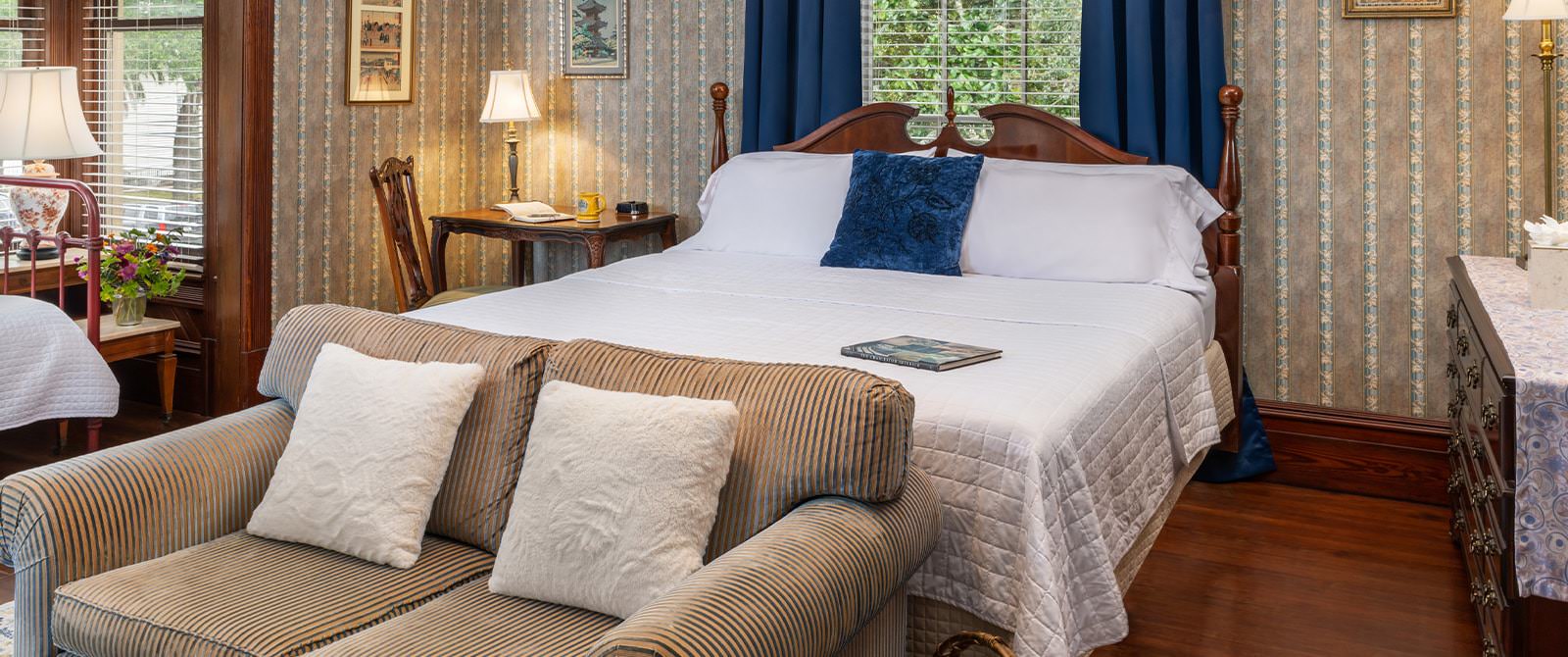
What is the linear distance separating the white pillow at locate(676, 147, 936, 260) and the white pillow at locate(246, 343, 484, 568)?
82.6 inches

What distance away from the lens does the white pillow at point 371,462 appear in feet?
6.63

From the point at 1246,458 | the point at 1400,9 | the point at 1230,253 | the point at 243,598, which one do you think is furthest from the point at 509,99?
the point at 243,598

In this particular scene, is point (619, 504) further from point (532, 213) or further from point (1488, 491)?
point (532, 213)

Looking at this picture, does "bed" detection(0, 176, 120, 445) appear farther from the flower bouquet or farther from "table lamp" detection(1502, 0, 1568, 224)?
"table lamp" detection(1502, 0, 1568, 224)

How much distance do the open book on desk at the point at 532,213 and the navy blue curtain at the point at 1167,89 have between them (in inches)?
81.3

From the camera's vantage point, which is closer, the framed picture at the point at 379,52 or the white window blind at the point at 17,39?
the white window blind at the point at 17,39

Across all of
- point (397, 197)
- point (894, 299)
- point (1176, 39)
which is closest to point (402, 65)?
point (397, 197)

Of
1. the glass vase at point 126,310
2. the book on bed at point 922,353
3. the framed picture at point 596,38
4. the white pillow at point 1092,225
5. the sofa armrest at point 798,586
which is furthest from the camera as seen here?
the framed picture at point 596,38

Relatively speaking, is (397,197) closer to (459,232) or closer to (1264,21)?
(459,232)

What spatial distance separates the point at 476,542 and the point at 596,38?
11.2ft

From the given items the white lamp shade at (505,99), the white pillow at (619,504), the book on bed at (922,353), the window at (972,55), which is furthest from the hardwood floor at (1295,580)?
the white lamp shade at (505,99)

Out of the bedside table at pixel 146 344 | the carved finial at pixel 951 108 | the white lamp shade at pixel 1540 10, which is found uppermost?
the white lamp shade at pixel 1540 10

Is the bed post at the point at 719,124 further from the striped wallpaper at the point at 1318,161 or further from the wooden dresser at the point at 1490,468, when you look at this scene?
the wooden dresser at the point at 1490,468

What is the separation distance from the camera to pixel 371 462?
205 cm
